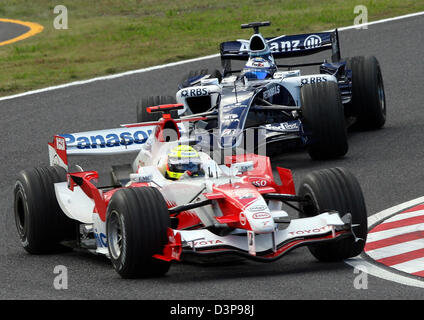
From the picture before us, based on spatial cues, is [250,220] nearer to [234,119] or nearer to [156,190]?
[156,190]

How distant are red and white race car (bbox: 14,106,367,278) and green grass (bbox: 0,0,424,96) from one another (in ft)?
35.1

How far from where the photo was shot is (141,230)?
8875 mm

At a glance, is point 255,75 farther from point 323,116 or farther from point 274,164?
point 323,116

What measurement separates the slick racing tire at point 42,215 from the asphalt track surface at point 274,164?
0.16 meters

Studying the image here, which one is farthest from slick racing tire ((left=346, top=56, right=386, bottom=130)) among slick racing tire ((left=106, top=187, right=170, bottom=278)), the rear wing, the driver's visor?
slick racing tire ((left=106, top=187, right=170, bottom=278))

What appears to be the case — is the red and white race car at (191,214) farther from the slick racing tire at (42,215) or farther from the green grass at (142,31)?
the green grass at (142,31)

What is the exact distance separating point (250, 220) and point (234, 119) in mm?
5054

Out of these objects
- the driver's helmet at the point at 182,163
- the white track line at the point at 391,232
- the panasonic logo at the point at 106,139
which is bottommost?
the white track line at the point at 391,232

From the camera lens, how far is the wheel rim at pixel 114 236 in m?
9.34

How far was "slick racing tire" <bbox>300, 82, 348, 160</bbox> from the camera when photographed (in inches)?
553

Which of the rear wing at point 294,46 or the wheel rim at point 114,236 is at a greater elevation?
the rear wing at point 294,46

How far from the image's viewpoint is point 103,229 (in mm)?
9922

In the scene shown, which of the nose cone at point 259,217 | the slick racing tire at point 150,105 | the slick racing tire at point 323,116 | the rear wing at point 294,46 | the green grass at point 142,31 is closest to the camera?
the nose cone at point 259,217

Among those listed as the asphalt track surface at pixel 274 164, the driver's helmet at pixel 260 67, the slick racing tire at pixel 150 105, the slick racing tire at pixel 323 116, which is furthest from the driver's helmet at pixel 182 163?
the slick racing tire at pixel 150 105
